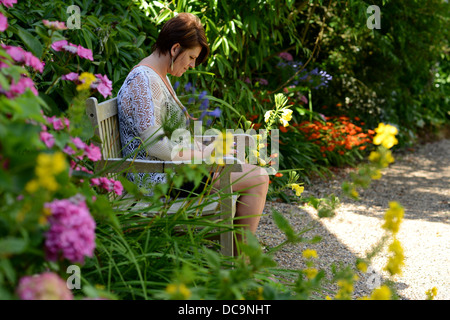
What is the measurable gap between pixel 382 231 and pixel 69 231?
2.92 meters

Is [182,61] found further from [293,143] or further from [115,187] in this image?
[293,143]

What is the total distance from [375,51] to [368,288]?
164 inches

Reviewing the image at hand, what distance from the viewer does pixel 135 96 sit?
6.68 ft

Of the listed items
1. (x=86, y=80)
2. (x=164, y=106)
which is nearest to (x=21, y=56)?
(x=86, y=80)

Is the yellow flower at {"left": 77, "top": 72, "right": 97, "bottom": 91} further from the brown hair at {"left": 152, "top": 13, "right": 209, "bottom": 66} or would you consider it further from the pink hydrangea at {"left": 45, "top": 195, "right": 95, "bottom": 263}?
the brown hair at {"left": 152, "top": 13, "right": 209, "bottom": 66}

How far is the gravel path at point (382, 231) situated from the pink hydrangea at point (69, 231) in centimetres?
80

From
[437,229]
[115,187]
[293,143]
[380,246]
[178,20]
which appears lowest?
[437,229]

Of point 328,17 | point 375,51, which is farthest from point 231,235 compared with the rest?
point 375,51

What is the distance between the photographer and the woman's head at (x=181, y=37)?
219cm

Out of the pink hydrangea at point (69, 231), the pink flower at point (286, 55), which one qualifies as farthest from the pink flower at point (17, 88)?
the pink flower at point (286, 55)

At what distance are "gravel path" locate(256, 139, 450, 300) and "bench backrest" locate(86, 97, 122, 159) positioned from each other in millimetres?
787

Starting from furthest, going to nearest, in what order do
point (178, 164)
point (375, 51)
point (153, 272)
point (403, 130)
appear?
1. point (403, 130)
2. point (375, 51)
3. point (178, 164)
4. point (153, 272)

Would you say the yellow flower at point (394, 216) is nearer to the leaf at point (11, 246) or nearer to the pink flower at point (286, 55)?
the leaf at point (11, 246)

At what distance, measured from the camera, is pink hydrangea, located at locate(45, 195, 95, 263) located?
882 millimetres
